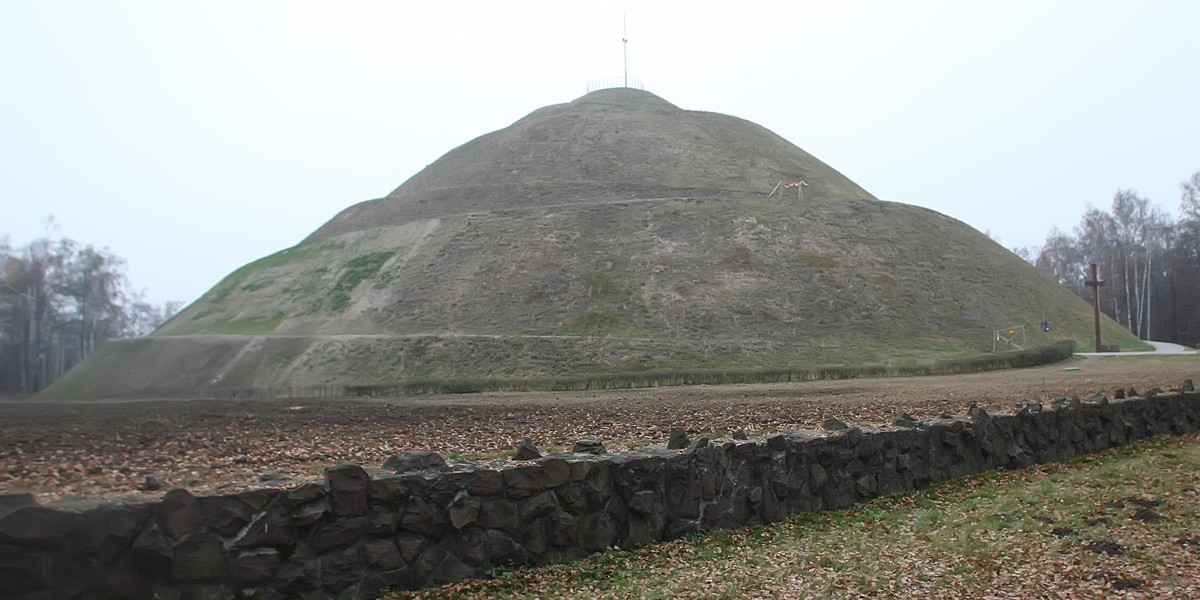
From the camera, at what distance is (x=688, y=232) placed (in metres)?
54.5

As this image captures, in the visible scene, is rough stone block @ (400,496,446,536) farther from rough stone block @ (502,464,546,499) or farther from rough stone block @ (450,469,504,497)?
rough stone block @ (502,464,546,499)

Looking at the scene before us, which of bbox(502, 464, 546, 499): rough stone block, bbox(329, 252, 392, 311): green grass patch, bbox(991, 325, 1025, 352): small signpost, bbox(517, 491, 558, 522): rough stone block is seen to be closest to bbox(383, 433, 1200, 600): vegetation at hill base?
bbox(517, 491, 558, 522): rough stone block

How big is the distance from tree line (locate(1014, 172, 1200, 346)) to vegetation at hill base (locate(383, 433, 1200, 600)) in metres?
73.4

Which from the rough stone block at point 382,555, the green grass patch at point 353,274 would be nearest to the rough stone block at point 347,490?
the rough stone block at point 382,555

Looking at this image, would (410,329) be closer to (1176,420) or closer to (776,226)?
(776,226)

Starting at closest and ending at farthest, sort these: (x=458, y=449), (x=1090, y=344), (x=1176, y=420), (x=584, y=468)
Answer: (x=584, y=468)
(x=458, y=449)
(x=1176, y=420)
(x=1090, y=344)

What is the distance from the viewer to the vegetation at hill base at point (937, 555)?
6.73 m

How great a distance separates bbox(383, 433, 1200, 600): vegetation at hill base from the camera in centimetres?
673

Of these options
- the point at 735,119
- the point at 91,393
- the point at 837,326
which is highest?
the point at 735,119

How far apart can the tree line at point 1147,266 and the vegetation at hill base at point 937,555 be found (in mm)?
73417

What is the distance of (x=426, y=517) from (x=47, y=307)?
18586 mm

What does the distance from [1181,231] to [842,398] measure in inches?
2764

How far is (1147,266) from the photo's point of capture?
239 feet

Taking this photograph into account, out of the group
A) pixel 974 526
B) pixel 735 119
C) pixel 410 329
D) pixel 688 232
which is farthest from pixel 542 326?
pixel 735 119
